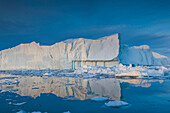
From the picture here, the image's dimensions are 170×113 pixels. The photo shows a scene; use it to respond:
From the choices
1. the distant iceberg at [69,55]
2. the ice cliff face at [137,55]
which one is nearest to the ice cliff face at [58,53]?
the distant iceberg at [69,55]

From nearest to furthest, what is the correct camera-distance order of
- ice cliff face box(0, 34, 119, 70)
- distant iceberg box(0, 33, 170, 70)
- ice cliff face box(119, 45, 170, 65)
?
distant iceberg box(0, 33, 170, 70) < ice cliff face box(0, 34, 119, 70) < ice cliff face box(119, 45, 170, 65)

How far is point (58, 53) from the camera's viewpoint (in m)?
21.8

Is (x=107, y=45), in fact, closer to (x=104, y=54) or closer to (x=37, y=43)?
(x=104, y=54)

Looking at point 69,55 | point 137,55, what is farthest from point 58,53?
point 137,55

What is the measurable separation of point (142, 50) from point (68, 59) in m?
15.0

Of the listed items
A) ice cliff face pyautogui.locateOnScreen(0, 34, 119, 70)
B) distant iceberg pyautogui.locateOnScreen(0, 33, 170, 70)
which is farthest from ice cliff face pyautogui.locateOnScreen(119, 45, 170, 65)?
ice cliff face pyautogui.locateOnScreen(0, 34, 119, 70)

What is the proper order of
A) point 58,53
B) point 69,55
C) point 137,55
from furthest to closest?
point 137,55, point 58,53, point 69,55

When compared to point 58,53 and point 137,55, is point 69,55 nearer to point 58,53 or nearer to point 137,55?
point 58,53

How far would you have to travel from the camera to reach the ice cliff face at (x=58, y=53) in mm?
19984

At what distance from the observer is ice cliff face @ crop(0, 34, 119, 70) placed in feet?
65.6

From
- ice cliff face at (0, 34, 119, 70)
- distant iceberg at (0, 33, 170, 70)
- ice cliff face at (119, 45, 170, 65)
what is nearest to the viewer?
distant iceberg at (0, 33, 170, 70)

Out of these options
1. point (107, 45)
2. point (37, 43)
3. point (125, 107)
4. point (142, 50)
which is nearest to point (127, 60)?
point (142, 50)

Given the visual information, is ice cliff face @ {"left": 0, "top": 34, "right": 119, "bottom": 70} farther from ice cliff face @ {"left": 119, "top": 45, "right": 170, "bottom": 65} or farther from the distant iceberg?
ice cliff face @ {"left": 119, "top": 45, "right": 170, "bottom": 65}

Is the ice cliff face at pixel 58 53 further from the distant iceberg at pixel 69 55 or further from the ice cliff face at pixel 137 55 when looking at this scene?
the ice cliff face at pixel 137 55
